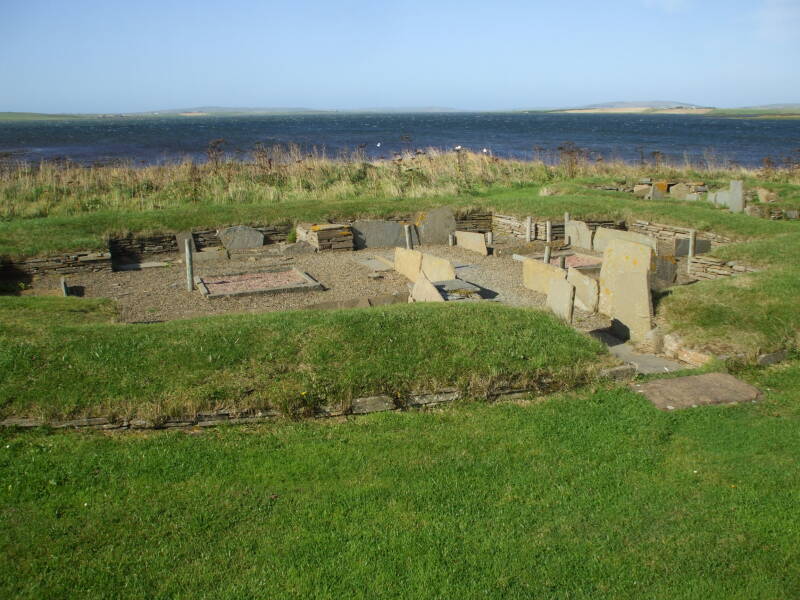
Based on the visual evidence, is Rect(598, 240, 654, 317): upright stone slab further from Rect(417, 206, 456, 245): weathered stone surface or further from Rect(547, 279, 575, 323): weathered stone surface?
Rect(417, 206, 456, 245): weathered stone surface

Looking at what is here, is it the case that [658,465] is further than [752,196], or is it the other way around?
[752,196]

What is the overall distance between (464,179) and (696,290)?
15.3m

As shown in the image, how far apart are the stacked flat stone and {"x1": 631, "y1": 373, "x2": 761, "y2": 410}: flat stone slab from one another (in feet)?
34.8

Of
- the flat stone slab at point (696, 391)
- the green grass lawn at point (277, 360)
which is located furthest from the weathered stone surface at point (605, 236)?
Answer: the flat stone slab at point (696, 391)

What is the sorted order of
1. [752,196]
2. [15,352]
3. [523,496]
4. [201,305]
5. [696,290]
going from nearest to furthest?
[523,496], [15,352], [696,290], [201,305], [752,196]

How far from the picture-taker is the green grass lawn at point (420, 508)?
4527mm

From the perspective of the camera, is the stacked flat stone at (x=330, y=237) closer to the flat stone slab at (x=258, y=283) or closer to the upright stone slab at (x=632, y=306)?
the flat stone slab at (x=258, y=283)

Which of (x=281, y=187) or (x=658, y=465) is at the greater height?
(x=281, y=187)

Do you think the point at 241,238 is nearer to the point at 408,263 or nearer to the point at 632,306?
the point at 408,263

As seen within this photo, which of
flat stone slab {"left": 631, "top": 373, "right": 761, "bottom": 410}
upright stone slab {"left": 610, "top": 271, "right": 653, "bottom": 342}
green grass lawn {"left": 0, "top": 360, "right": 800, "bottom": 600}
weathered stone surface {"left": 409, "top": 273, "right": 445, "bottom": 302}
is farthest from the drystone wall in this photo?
flat stone slab {"left": 631, "top": 373, "right": 761, "bottom": 410}

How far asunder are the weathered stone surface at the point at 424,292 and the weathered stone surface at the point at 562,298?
1.77 m

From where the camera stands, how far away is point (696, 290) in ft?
35.9

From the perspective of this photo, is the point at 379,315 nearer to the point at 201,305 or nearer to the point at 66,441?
the point at 66,441

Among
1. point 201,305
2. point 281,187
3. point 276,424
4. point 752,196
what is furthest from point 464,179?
point 276,424
